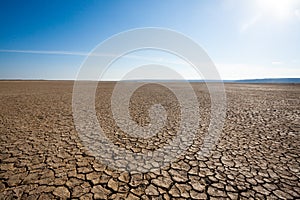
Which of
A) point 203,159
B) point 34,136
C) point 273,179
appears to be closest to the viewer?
point 273,179

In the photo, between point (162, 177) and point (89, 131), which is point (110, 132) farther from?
point (162, 177)

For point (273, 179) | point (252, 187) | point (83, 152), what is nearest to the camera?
point (252, 187)

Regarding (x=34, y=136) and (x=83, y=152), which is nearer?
(x=83, y=152)

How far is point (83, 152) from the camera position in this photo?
3.72 metres

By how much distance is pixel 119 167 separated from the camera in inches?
124

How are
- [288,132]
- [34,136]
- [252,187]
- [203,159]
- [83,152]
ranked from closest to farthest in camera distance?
1. [252,187]
2. [203,159]
3. [83,152]
4. [34,136]
5. [288,132]

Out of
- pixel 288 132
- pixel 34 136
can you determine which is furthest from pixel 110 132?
pixel 288 132

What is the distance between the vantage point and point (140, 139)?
15.1ft

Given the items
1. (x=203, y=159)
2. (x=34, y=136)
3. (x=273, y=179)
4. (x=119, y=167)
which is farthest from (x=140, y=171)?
(x=34, y=136)

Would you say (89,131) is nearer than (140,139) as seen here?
No

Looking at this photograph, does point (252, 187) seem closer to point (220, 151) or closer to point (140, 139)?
point (220, 151)

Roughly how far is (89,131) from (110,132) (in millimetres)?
653

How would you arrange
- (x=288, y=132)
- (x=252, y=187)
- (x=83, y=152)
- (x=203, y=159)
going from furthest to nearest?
(x=288, y=132), (x=83, y=152), (x=203, y=159), (x=252, y=187)

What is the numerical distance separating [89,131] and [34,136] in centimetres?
139
